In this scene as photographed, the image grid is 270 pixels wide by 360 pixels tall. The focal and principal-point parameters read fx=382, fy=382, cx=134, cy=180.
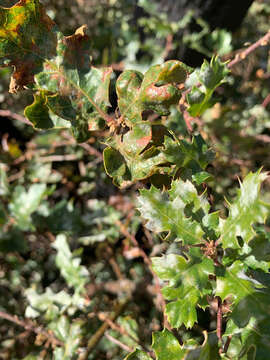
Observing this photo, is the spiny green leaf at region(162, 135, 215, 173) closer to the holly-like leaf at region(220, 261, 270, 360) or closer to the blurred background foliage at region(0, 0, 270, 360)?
the holly-like leaf at region(220, 261, 270, 360)

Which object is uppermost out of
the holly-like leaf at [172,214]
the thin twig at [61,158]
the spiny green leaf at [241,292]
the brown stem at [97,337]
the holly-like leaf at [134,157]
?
the holly-like leaf at [134,157]

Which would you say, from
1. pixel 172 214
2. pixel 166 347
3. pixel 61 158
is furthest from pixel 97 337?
pixel 61 158

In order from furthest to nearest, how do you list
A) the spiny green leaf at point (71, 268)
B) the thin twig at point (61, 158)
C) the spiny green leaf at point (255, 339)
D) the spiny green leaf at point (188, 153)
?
the thin twig at point (61, 158), the spiny green leaf at point (71, 268), the spiny green leaf at point (188, 153), the spiny green leaf at point (255, 339)

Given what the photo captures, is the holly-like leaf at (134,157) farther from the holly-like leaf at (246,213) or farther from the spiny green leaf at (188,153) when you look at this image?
the holly-like leaf at (246,213)

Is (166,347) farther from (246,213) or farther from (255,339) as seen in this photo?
(246,213)

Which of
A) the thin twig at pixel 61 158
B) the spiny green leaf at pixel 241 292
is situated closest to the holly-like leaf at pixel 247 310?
the spiny green leaf at pixel 241 292
